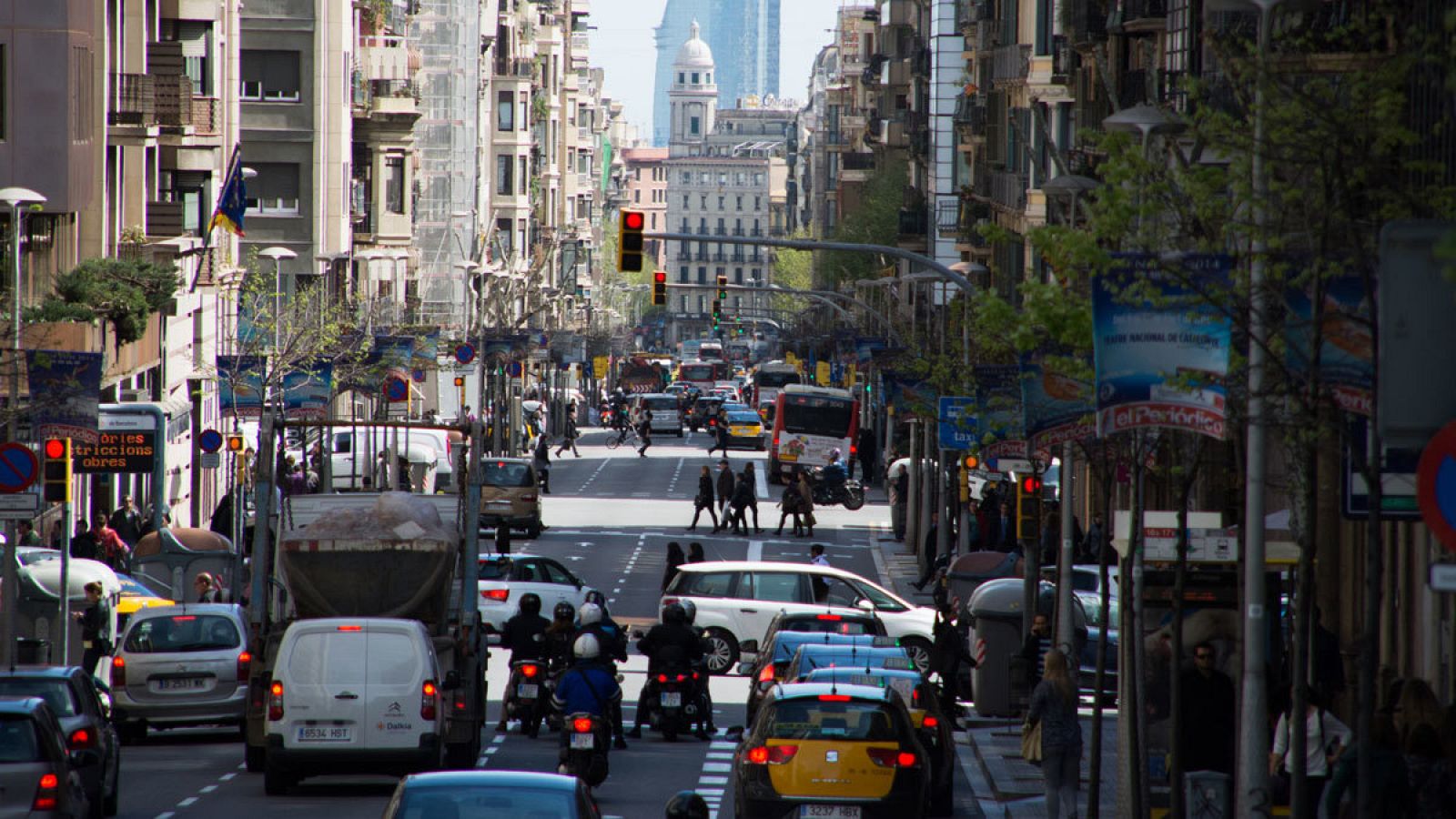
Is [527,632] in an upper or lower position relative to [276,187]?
lower

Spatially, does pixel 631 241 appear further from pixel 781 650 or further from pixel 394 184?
pixel 394 184

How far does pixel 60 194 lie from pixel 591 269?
11995 centimetres

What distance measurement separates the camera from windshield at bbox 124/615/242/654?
25859 mm

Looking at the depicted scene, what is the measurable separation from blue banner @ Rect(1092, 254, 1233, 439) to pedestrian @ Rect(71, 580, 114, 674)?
644 inches

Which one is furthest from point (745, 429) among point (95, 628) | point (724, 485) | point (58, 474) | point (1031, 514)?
point (58, 474)

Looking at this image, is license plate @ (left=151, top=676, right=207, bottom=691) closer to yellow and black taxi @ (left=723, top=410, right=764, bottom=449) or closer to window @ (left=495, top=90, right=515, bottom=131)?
yellow and black taxi @ (left=723, top=410, right=764, bottom=449)

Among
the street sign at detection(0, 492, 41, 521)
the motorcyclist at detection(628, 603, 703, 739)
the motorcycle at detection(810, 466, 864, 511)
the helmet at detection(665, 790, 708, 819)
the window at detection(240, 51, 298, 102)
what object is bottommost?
the motorcycle at detection(810, 466, 864, 511)

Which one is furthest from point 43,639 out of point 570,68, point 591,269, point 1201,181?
point 591,269

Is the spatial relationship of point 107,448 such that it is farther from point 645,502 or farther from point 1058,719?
point 645,502

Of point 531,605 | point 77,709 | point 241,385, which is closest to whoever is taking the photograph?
point 77,709

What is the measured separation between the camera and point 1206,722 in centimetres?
1777

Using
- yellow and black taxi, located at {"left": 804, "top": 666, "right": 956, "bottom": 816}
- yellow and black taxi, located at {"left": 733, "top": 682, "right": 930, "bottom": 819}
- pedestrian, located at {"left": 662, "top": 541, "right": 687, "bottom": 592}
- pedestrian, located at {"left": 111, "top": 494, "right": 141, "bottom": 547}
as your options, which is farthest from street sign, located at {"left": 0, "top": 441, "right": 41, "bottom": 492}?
pedestrian, located at {"left": 111, "top": 494, "right": 141, "bottom": 547}

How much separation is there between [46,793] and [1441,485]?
1066 centimetres

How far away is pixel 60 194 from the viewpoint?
41.2m
